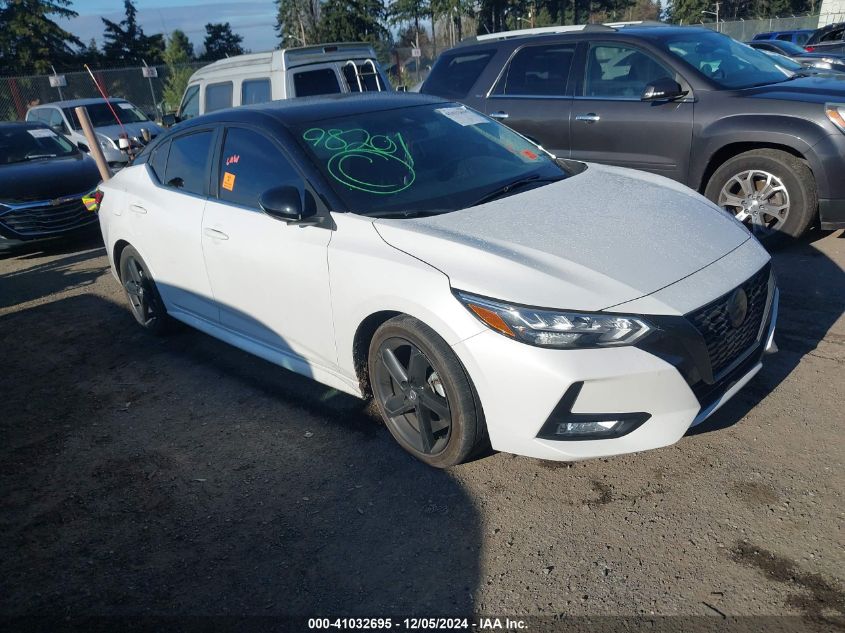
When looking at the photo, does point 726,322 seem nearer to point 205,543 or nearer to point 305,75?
point 205,543

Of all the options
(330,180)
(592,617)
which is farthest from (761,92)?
(592,617)

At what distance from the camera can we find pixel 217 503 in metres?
3.19

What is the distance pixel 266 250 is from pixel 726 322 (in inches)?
91.5

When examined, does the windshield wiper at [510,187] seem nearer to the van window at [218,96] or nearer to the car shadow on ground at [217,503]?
the car shadow on ground at [217,503]

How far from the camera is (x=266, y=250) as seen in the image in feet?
12.2

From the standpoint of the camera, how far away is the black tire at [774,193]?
5.23m

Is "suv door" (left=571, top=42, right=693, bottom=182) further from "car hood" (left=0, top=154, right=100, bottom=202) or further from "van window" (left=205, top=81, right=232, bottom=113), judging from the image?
"car hood" (left=0, top=154, right=100, bottom=202)

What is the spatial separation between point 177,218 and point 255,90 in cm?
494

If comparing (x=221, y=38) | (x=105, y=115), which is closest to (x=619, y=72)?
(x=105, y=115)

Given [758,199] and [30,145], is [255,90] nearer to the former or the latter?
[30,145]

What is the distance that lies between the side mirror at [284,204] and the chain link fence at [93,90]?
25773 millimetres

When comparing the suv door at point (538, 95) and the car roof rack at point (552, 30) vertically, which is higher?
the car roof rack at point (552, 30)

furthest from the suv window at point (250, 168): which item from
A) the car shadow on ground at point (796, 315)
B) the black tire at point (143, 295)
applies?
the car shadow on ground at point (796, 315)

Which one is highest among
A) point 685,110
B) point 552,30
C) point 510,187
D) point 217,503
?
point 552,30
